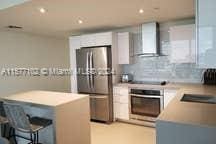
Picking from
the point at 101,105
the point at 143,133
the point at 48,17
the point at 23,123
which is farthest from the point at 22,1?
the point at 143,133

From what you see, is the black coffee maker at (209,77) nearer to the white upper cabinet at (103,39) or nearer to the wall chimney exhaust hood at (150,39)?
the wall chimney exhaust hood at (150,39)

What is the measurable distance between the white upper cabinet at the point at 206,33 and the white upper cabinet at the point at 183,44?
190 cm

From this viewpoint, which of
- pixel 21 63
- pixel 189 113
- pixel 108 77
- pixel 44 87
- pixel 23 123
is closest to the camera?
pixel 189 113

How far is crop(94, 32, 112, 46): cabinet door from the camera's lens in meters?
4.18

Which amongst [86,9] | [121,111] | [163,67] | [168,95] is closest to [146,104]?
[168,95]

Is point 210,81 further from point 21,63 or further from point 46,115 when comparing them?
point 21,63

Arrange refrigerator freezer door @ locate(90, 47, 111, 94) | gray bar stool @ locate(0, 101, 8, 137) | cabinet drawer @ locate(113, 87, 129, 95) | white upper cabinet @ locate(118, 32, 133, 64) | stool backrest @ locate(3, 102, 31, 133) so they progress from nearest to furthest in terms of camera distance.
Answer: stool backrest @ locate(3, 102, 31, 133) → gray bar stool @ locate(0, 101, 8, 137) → cabinet drawer @ locate(113, 87, 129, 95) → refrigerator freezer door @ locate(90, 47, 111, 94) → white upper cabinet @ locate(118, 32, 133, 64)

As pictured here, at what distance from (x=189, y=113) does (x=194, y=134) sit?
1.06ft

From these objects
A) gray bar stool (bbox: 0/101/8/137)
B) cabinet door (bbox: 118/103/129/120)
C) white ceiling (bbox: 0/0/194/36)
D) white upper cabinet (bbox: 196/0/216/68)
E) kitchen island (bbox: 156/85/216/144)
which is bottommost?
cabinet door (bbox: 118/103/129/120)

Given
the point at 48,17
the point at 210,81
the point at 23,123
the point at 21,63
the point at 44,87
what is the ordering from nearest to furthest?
1. the point at 23,123
2. the point at 48,17
3. the point at 210,81
4. the point at 21,63
5. the point at 44,87

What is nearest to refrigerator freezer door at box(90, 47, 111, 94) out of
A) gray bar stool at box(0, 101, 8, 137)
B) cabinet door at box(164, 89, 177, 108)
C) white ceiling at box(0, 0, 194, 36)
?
white ceiling at box(0, 0, 194, 36)

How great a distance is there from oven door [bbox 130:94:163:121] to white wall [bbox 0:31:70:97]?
275 cm

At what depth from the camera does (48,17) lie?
10.6ft

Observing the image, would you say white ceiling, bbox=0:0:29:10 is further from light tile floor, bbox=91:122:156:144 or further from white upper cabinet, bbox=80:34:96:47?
light tile floor, bbox=91:122:156:144
